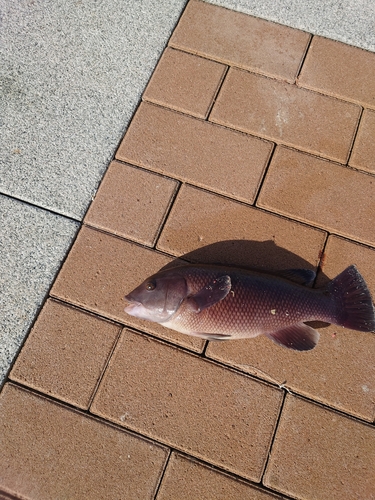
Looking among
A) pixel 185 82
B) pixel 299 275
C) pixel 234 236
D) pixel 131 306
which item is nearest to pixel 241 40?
pixel 185 82

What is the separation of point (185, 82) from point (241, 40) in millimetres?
629

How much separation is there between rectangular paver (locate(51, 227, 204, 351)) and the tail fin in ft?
2.90

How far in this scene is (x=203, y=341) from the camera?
108 inches

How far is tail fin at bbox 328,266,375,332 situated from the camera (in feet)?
8.46

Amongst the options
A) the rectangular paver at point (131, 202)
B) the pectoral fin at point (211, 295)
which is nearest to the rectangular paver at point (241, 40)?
the rectangular paver at point (131, 202)

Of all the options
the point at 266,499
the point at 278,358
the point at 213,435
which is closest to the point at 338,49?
the point at 278,358

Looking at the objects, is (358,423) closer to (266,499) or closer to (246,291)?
(266,499)

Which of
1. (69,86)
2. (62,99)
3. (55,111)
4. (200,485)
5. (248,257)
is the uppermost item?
(69,86)

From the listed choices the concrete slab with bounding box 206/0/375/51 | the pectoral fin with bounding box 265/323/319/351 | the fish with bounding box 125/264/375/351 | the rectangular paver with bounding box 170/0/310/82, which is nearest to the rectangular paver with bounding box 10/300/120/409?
the fish with bounding box 125/264/375/351

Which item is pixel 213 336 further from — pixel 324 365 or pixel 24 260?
pixel 24 260

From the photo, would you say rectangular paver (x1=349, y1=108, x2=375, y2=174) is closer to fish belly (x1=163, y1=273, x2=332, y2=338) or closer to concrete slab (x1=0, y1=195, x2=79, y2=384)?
fish belly (x1=163, y1=273, x2=332, y2=338)

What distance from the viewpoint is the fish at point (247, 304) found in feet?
8.04

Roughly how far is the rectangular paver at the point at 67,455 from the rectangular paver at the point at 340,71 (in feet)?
9.50

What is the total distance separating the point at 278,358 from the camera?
272 centimetres
